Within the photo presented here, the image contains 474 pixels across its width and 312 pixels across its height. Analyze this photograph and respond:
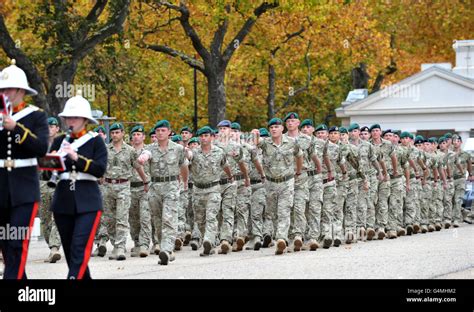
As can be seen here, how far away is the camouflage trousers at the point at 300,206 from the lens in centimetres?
2047

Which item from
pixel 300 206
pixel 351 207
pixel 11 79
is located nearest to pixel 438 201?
pixel 351 207

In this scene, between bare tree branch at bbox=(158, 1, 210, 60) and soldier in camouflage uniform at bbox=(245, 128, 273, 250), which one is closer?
soldier in camouflage uniform at bbox=(245, 128, 273, 250)

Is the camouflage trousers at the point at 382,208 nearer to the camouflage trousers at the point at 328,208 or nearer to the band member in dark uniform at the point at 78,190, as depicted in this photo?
the camouflage trousers at the point at 328,208

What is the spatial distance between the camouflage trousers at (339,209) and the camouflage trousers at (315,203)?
2.68 ft

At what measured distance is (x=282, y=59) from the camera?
2151 inches

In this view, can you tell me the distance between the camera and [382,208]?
1032 inches

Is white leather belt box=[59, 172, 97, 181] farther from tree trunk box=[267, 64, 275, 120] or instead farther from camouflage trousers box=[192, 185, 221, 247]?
tree trunk box=[267, 64, 275, 120]

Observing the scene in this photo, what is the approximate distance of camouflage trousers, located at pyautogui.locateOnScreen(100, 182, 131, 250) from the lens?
19750 mm

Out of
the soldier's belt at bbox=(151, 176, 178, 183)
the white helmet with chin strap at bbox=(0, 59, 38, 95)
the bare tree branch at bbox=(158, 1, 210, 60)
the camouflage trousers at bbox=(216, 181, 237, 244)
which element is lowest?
the camouflage trousers at bbox=(216, 181, 237, 244)

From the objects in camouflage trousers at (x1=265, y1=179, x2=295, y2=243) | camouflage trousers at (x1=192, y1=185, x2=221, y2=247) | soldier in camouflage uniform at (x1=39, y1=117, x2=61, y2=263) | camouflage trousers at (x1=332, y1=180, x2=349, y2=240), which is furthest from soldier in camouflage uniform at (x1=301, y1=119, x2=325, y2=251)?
soldier in camouflage uniform at (x1=39, y1=117, x2=61, y2=263)

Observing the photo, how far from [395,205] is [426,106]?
1188 inches

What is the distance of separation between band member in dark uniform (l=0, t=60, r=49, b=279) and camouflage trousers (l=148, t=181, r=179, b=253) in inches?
231

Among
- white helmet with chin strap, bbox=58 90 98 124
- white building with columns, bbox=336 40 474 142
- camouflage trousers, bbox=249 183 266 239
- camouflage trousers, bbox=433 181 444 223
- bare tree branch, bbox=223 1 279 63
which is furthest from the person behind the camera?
white building with columns, bbox=336 40 474 142

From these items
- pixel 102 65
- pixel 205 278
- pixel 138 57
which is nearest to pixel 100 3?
pixel 102 65
